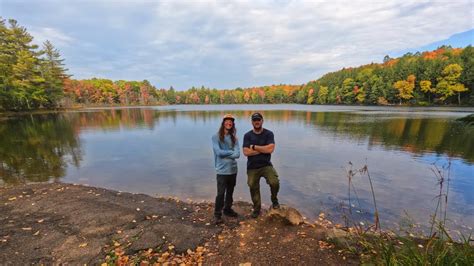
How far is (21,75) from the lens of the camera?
1657 inches

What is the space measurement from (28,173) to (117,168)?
3.56 metres

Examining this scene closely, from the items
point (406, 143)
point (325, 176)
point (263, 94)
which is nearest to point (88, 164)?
point (325, 176)

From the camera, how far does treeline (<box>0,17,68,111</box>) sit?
127ft

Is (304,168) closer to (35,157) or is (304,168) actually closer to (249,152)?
(249,152)

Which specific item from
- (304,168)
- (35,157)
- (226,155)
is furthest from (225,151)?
(35,157)

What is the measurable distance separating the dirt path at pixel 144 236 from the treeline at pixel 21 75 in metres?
43.7

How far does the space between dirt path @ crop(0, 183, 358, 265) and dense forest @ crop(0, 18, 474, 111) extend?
43.9 m

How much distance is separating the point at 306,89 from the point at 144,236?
129 m

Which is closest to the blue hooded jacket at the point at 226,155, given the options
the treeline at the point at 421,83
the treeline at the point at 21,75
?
Answer: the treeline at the point at 21,75

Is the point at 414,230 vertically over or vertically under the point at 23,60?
under

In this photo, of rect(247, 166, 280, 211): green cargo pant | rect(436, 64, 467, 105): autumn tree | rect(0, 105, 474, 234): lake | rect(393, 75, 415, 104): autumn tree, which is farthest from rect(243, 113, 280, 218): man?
rect(393, 75, 415, 104): autumn tree

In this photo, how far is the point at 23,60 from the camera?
42875mm

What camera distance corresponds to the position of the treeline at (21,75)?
127ft

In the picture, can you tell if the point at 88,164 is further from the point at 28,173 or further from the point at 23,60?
the point at 23,60
